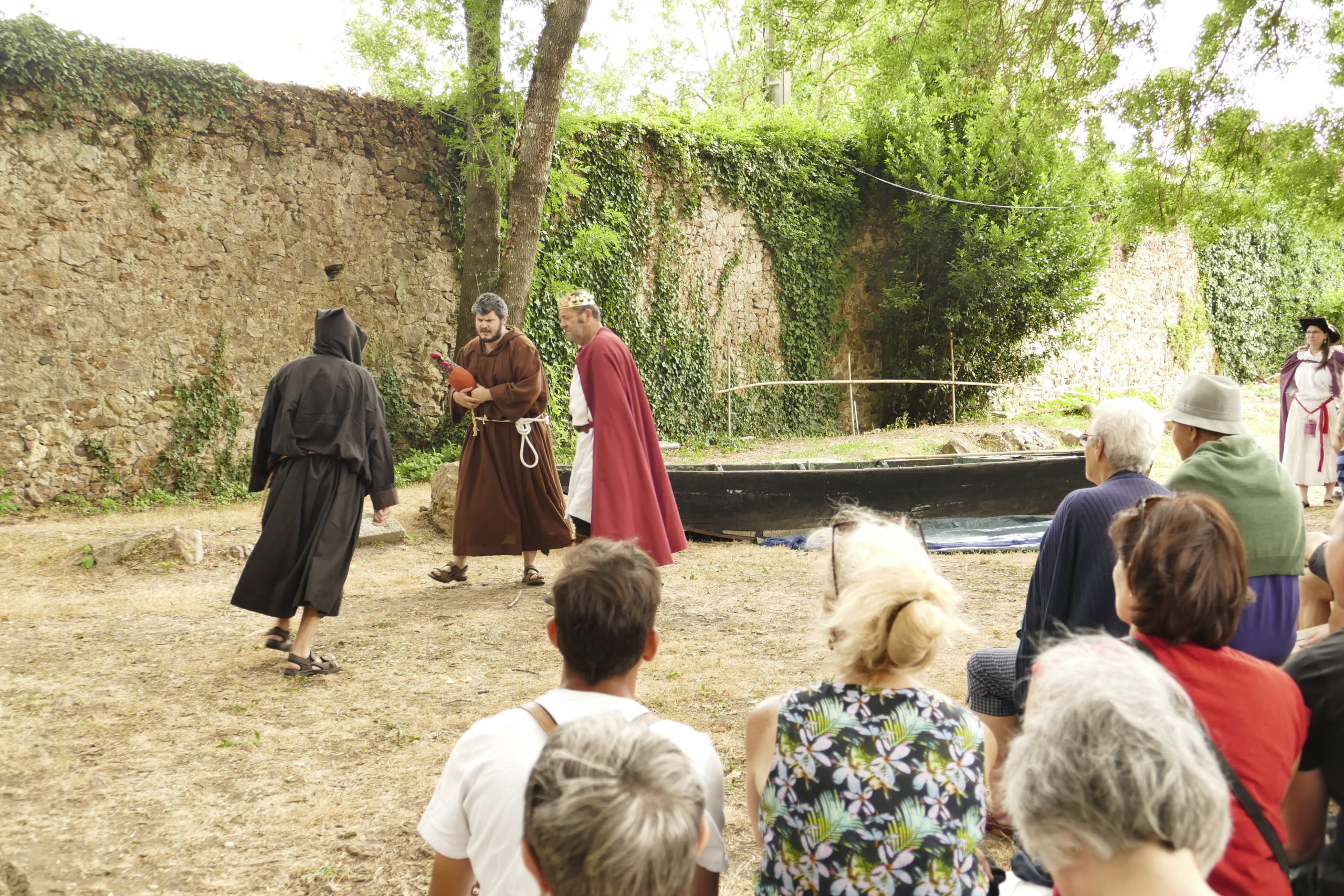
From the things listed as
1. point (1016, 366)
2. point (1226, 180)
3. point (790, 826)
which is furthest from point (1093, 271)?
point (790, 826)

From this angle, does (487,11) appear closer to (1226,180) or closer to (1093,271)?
(1226,180)

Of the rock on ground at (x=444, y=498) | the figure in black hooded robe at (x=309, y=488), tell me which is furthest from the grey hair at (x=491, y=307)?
the rock on ground at (x=444, y=498)

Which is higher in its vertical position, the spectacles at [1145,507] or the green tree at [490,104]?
the green tree at [490,104]

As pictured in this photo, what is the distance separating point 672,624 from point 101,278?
7.09 meters

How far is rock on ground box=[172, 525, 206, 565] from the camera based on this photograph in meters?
Result: 7.07

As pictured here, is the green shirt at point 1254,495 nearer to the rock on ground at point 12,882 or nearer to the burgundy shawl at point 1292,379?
the rock on ground at point 12,882

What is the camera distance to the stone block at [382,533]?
7938mm

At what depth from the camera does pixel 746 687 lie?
4.39 m

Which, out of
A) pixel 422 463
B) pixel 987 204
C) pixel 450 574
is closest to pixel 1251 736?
pixel 450 574

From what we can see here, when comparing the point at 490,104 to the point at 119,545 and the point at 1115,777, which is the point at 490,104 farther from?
the point at 1115,777

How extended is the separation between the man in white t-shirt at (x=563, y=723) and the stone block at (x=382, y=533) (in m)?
6.33

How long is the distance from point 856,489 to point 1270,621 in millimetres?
5499

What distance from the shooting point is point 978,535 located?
8344 millimetres

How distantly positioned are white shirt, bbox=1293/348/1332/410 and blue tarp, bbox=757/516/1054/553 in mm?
2693
